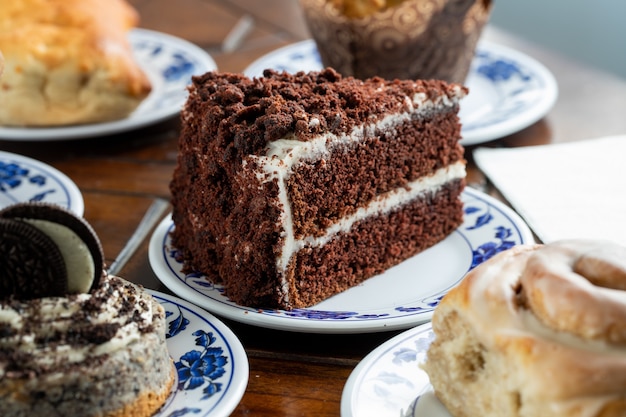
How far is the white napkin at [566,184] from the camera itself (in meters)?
2.10

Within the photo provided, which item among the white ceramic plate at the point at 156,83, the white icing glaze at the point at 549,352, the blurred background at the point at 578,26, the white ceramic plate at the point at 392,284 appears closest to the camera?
the white icing glaze at the point at 549,352

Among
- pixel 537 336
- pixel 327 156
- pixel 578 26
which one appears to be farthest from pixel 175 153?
pixel 578 26

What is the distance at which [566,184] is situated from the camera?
2.30m

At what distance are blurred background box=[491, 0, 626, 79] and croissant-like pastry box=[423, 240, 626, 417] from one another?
3855mm

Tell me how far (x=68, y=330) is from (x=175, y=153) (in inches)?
52.4

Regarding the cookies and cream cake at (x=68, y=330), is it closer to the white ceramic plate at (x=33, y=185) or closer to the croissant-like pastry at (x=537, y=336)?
the croissant-like pastry at (x=537, y=336)

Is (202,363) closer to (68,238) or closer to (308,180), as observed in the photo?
(68,238)

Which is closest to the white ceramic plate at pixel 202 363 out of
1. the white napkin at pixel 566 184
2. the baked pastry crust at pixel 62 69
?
the white napkin at pixel 566 184

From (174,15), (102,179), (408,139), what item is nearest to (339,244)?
(408,139)

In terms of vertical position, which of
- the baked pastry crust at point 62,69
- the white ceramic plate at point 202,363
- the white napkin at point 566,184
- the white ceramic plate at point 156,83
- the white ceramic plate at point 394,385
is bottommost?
the white ceramic plate at point 156,83

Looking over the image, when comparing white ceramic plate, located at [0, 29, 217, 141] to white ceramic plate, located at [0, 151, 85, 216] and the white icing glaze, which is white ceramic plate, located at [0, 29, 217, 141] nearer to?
white ceramic plate, located at [0, 151, 85, 216]

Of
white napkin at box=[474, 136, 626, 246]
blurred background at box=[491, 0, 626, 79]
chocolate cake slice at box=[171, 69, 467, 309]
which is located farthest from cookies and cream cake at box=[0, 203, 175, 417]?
blurred background at box=[491, 0, 626, 79]

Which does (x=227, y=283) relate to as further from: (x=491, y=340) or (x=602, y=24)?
(x=602, y=24)

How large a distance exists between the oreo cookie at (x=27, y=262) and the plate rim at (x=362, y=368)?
0.49m
